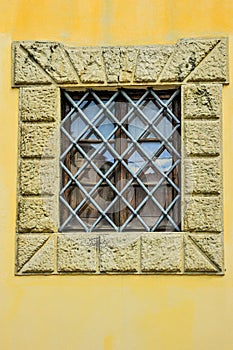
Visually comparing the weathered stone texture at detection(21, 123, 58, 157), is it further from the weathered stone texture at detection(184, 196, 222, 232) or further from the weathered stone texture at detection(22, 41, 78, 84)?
the weathered stone texture at detection(184, 196, 222, 232)

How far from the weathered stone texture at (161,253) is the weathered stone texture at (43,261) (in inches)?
23.5

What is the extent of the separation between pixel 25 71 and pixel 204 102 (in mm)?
1215

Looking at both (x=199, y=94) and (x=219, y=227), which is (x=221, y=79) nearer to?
(x=199, y=94)

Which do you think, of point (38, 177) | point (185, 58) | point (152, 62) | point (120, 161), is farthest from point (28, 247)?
point (185, 58)

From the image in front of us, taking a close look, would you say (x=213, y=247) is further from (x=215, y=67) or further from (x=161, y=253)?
(x=215, y=67)

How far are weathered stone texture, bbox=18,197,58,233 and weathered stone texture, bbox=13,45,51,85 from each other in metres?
0.80

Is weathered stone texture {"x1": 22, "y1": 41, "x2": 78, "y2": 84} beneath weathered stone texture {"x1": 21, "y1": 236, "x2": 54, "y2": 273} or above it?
above

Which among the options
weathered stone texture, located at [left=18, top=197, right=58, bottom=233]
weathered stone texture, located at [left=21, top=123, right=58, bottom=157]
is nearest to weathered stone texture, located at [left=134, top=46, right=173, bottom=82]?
weathered stone texture, located at [left=21, top=123, right=58, bottom=157]

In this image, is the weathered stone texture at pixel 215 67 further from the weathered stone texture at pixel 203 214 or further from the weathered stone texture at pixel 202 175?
the weathered stone texture at pixel 203 214

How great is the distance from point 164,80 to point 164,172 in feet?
2.00

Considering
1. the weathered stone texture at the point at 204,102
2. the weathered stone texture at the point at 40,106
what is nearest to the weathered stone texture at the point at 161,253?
the weathered stone texture at the point at 204,102

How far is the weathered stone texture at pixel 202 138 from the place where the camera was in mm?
4590

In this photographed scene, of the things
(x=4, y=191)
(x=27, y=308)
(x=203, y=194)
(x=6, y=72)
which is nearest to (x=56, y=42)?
(x=6, y=72)

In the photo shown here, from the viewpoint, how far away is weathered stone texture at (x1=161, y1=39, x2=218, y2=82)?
4641 millimetres
